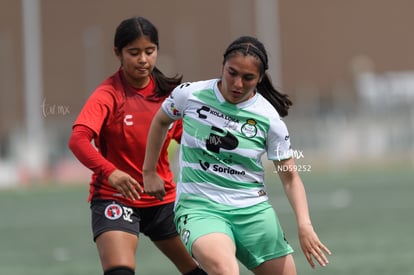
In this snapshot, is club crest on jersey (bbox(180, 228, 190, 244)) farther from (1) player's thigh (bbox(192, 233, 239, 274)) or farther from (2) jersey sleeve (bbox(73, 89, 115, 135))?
(2) jersey sleeve (bbox(73, 89, 115, 135))

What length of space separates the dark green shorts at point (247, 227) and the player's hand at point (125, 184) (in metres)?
0.33

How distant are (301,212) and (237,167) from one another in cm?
49

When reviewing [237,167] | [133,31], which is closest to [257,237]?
[237,167]

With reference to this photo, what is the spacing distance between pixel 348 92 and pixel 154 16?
33.6 feet

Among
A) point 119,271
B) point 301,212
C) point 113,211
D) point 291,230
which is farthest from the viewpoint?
point 291,230

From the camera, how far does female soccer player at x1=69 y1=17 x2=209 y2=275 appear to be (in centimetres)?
716

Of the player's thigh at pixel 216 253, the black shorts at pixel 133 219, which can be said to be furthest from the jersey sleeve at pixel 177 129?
the player's thigh at pixel 216 253

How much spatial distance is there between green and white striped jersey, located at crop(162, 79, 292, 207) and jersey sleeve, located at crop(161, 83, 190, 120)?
5 centimetres

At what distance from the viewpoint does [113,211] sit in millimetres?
7379

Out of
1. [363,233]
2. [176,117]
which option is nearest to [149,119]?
[176,117]

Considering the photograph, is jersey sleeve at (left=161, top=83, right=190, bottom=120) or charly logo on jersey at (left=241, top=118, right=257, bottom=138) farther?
jersey sleeve at (left=161, top=83, right=190, bottom=120)

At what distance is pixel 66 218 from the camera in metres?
19.6

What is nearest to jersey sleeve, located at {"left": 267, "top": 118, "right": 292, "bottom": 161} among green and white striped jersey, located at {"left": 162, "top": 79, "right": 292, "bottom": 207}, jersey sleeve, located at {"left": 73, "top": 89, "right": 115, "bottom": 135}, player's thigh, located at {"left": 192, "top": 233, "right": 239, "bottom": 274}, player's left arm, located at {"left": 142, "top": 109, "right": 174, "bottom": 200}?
green and white striped jersey, located at {"left": 162, "top": 79, "right": 292, "bottom": 207}

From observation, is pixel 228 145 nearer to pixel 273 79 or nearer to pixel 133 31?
pixel 133 31
